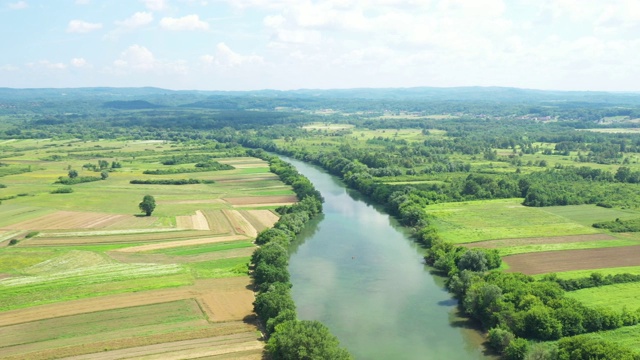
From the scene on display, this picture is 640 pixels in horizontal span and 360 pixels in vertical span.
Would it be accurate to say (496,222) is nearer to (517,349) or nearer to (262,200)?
(517,349)

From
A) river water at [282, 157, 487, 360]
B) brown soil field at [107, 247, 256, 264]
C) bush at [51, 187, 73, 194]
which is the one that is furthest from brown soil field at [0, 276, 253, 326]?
bush at [51, 187, 73, 194]

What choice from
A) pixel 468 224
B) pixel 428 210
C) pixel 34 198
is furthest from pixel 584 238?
pixel 34 198

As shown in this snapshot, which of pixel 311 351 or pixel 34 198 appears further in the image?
pixel 34 198

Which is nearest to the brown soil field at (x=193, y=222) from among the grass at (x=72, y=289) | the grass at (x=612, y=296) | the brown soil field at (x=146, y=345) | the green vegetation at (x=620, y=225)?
the grass at (x=72, y=289)

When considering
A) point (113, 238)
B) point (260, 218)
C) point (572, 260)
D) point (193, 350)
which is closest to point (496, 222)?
point (572, 260)

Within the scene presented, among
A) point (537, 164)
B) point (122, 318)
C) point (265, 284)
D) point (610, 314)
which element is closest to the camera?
point (610, 314)

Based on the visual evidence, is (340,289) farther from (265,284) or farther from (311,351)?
(311,351)

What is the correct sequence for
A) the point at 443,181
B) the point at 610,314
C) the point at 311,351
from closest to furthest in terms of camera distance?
1. the point at 311,351
2. the point at 610,314
3. the point at 443,181

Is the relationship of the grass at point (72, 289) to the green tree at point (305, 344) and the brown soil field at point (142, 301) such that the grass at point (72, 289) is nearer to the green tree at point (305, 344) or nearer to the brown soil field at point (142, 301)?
the brown soil field at point (142, 301)
